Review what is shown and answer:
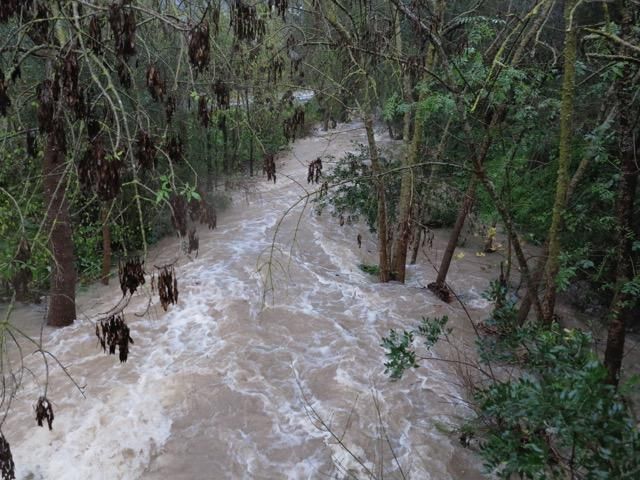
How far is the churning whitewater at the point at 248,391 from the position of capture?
4.44 meters

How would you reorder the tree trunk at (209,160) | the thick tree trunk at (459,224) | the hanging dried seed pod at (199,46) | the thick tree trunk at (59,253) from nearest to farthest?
the hanging dried seed pod at (199,46) → the thick tree trunk at (59,253) → the thick tree trunk at (459,224) → the tree trunk at (209,160)

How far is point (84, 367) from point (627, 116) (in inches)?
273

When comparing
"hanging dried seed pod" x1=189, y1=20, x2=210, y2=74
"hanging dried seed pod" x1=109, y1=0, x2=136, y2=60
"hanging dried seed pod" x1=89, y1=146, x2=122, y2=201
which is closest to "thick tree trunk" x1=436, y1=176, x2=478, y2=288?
"hanging dried seed pod" x1=189, y1=20, x2=210, y2=74

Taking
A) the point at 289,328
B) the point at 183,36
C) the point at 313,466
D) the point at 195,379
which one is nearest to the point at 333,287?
the point at 289,328

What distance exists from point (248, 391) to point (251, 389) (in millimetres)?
57

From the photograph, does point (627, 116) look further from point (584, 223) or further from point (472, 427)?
point (472, 427)

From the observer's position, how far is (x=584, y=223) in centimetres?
612

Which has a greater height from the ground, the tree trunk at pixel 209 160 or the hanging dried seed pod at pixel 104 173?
the hanging dried seed pod at pixel 104 173

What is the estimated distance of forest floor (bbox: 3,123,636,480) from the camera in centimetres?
445

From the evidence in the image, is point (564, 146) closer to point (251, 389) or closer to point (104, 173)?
point (104, 173)

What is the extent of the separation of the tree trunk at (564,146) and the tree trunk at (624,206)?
1.28 ft

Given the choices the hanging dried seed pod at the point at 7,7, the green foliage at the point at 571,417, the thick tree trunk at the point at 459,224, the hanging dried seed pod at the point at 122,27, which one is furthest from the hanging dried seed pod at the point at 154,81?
the thick tree trunk at the point at 459,224

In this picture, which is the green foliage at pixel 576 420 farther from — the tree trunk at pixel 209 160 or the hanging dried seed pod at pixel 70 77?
the tree trunk at pixel 209 160

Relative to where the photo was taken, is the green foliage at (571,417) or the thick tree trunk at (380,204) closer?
the green foliage at (571,417)
